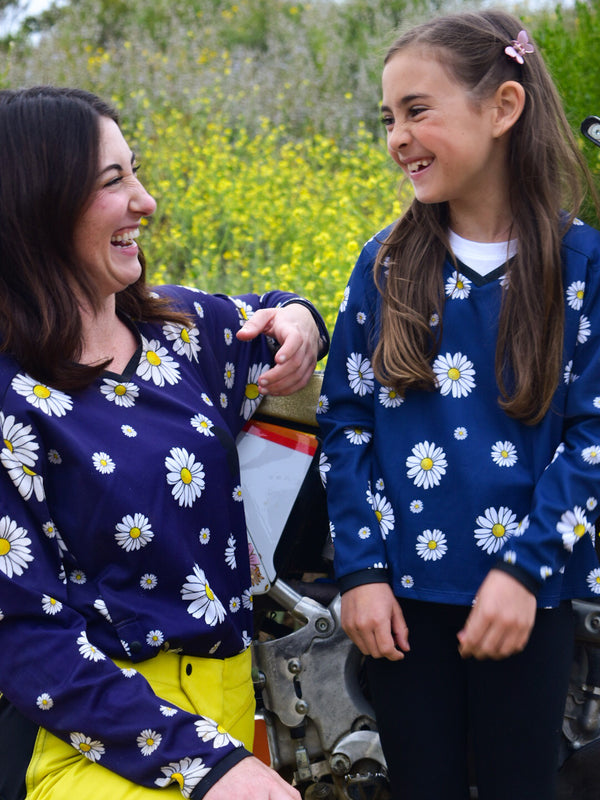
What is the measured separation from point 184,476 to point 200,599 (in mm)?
237

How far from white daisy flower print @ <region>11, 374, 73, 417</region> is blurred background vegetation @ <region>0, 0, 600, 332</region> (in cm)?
145

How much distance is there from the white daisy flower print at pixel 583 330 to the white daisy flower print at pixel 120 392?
33.4 inches

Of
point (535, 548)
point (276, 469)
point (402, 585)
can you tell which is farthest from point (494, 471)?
point (276, 469)

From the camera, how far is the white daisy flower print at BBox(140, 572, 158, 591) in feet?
5.83

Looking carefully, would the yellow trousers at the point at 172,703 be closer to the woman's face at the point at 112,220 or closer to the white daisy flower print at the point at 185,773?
the white daisy flower print at the point at 185,773

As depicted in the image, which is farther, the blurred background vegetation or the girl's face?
the blurred background vegetation

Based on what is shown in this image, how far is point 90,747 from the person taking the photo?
1.65m

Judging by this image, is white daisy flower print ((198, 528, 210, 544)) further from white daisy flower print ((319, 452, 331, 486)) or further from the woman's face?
the woman's face

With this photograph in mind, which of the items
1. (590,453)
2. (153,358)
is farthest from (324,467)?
→ (590,453)

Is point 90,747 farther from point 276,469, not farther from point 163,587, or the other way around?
point 276,469

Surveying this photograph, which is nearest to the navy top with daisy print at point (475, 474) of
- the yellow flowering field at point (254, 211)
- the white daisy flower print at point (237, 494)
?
the white daisy flower print at point (237, 494)

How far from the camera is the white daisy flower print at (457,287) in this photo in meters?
1.85

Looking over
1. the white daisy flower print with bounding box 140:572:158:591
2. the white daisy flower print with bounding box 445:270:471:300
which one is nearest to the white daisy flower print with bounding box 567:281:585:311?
the white daisy flower print with bounding box 445:270:471:300

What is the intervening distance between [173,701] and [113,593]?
0.24m
